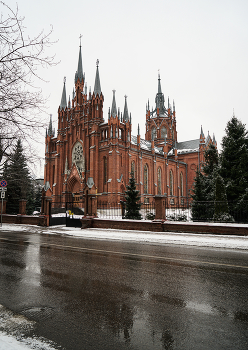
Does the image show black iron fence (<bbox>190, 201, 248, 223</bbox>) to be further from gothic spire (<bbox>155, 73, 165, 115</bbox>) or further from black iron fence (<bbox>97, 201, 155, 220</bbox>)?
gothic spire (<bbox>155, 73, 165, 115</bbox>)

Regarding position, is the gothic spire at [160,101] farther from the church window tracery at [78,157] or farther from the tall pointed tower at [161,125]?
the church window tracery at [78,157]

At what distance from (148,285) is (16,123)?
4535 millimetres

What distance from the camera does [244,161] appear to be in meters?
18.1

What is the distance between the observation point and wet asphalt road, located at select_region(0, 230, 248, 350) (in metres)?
2.66

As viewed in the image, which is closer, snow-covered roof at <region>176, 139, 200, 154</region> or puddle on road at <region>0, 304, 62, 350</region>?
puddle on road at <region>0, 304, 62, 350</region>

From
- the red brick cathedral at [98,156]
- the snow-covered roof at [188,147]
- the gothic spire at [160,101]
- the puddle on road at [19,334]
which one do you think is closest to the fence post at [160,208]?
the puddle on road at [19,334]

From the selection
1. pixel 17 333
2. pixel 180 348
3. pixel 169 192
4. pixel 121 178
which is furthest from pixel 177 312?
pixel 169 192

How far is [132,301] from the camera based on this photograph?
3.74m

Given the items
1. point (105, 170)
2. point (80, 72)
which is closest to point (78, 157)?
point (105, 170)

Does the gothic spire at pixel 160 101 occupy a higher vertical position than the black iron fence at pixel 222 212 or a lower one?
higher

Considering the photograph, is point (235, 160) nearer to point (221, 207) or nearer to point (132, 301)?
Answer: point (221, 207)

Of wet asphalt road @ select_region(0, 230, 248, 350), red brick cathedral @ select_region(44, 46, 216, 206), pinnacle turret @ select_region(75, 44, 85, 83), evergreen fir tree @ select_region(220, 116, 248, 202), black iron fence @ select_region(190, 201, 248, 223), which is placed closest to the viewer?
wet asphalt road @ select_region(0, 230, 248, 350)

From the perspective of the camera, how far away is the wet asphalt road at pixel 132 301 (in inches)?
105

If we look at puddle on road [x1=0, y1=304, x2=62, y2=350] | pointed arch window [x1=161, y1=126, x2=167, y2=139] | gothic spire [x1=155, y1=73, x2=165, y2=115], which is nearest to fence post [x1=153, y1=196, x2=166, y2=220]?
puddle on road [x1=0, y1=304, x2=62, y2=350]
